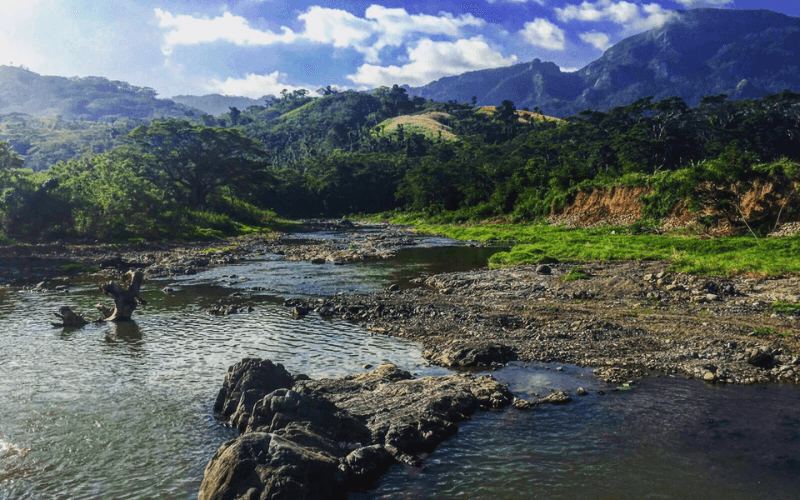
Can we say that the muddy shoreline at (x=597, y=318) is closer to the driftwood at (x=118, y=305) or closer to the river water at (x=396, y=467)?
the river water at (x=396, y=467)

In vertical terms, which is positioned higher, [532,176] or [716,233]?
[532,176]

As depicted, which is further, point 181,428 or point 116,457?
point 181,428

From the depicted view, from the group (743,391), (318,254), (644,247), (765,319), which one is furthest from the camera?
(318,254)

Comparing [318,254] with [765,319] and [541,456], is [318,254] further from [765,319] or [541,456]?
[541,456]

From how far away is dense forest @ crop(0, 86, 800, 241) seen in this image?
195 ft

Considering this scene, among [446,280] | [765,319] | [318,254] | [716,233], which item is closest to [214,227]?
[318,254]

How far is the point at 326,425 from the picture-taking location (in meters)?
13.1

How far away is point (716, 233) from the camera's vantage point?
48.0m

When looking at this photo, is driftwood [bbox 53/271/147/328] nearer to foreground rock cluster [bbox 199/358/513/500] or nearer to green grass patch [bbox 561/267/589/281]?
foreground rock cluster [bbox 199/358/513/500]

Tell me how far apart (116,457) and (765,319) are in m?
25.2

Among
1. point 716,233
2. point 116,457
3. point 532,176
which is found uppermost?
point 532,176

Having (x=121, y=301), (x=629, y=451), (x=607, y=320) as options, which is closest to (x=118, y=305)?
(x=121, y=301)

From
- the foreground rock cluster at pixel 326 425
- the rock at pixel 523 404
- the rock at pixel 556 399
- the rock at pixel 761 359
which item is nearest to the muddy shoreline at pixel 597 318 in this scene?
the rock at pixel 761 359

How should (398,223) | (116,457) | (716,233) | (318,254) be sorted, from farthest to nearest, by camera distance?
1. (398,223)
2. (318,254)
3. (716,233)
4. (116,457)
